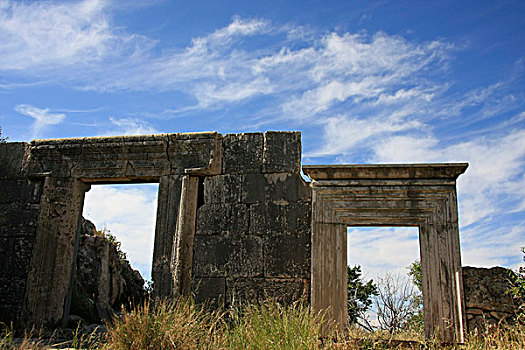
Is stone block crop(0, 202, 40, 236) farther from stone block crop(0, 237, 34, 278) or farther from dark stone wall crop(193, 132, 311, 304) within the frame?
dark stone wall crop(193, 132, 311, 304)

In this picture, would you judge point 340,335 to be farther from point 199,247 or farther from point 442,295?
point 199,247

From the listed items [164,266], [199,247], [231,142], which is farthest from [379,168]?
[164,266]

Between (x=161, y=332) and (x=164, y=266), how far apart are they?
5.00ft

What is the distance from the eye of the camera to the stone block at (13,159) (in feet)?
23.1

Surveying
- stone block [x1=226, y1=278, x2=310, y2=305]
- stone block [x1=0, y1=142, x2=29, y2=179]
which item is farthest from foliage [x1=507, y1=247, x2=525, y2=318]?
stone block [x1=0, y1=142, x2=29, y2=179]

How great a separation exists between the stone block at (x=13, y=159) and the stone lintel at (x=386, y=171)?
160 inches

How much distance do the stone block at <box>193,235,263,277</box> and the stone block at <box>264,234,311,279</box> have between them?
101 millimetres

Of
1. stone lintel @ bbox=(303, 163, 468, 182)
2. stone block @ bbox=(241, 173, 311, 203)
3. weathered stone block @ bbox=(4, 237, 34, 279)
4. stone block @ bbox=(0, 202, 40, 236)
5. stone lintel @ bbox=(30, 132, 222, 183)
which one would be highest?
stone lintel @ bbox=(30, 132, 222, 183)

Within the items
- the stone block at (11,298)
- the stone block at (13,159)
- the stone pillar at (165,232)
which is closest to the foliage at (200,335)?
the stone pillar at (165,232)

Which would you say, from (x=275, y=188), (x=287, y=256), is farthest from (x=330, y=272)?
(x=275, y=188)

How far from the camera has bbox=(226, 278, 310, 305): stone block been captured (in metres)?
5.84

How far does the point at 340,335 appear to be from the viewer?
5363 millimetres

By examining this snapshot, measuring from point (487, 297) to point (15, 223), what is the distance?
6069 millimetres

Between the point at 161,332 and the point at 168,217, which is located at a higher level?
the point at 168,217
